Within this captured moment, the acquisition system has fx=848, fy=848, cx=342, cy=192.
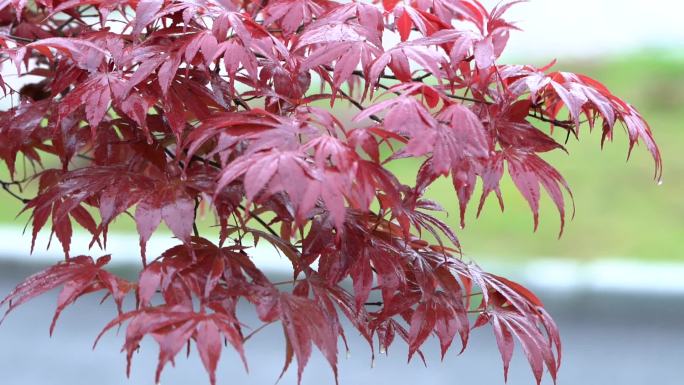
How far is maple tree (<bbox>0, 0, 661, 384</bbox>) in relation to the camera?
30.1 inches

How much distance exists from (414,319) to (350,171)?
24 centimetres

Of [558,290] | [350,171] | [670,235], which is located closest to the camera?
[350,171]

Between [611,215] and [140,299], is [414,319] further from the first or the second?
[611,215]

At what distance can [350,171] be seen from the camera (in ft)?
2.43

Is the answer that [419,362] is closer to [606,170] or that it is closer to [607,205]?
[607,205]

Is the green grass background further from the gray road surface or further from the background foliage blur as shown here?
the gray road surface

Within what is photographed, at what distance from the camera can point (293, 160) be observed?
0.73 meters

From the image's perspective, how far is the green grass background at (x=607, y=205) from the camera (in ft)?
11.3

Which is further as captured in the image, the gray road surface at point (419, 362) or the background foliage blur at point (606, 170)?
the background foliage blur at point (606, 170)

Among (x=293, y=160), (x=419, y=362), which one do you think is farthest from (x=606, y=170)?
(x=293, y=160)

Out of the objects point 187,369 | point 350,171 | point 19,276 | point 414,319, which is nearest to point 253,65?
point 350,171

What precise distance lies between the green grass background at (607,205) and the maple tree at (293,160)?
2.38 metres

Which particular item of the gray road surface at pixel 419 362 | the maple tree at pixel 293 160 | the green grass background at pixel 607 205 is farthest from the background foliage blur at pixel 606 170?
the maple tree at pixel 293 160

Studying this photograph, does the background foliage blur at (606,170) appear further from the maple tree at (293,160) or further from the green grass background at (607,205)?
the maple tree at (293,160)
